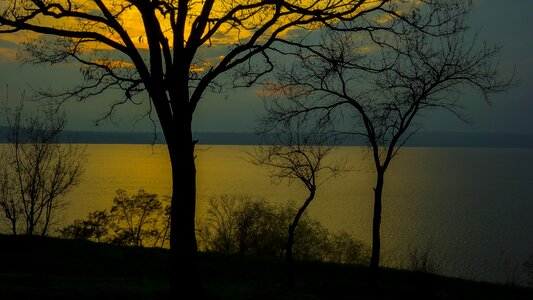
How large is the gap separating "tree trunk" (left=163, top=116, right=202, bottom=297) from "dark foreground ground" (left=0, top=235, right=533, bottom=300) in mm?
1616

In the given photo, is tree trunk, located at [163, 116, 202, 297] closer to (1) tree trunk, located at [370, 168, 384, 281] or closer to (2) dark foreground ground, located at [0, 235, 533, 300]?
(2) dark foreground ground, located at [0, 235, 533, 300]

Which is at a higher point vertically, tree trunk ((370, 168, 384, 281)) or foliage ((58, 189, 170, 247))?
tree trunk ((370, 168, 384, 281))

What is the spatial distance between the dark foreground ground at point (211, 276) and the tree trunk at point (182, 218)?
1616 mm

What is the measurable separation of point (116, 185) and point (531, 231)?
98.8 m

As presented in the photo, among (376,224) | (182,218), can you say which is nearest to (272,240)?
(376,224)

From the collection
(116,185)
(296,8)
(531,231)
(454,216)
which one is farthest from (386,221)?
(296,8)

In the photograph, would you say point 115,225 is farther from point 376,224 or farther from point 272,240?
point 376,224

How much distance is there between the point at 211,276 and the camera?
70.8 feet

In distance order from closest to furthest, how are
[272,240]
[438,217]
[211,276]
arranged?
1. [211,276]
2. [272,240]
3. [438,217]

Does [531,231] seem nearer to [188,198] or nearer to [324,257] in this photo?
[324,257]

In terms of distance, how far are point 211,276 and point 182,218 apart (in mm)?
10614

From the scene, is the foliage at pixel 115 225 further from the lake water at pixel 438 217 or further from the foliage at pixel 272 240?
the lake water at pixel 438 217

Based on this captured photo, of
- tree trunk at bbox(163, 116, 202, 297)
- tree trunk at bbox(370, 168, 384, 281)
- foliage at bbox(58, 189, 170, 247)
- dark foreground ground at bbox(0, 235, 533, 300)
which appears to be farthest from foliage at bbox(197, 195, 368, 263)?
tree trunk at bbox(163, 116, 202, 297)

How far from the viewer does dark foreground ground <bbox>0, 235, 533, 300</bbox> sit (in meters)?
15.4
